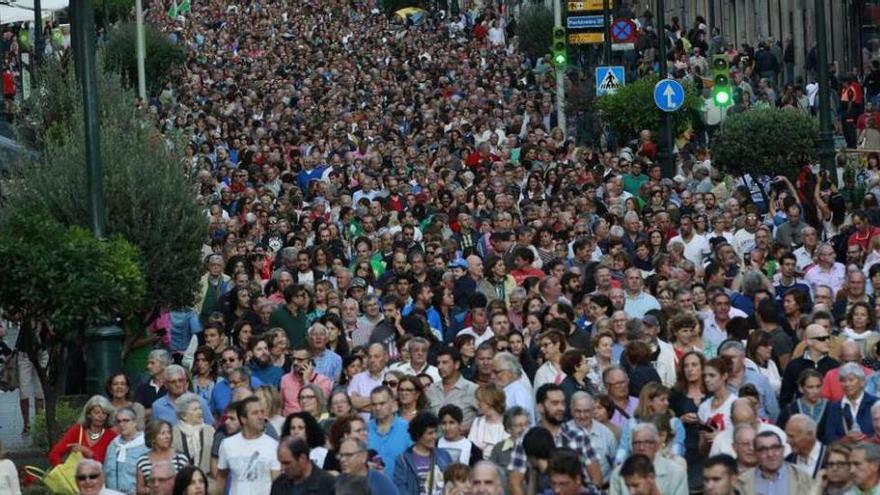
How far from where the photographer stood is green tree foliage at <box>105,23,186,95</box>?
55.6 m

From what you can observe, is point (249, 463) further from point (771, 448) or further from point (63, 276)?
point (63, 276)

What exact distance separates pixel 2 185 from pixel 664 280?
6.16m

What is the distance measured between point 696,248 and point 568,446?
37.1ft

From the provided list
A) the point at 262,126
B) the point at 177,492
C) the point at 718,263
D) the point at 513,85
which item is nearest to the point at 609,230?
the point at 718,263

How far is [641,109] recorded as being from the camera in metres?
38.5

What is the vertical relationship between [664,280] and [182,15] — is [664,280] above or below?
below

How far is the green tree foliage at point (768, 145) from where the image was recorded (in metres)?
31.7

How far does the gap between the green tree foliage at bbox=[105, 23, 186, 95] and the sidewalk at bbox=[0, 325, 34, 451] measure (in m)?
28.9

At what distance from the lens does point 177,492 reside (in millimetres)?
14578

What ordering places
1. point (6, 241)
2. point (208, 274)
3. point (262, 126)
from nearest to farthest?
1. point (6, 241)
2. point (208, 274)
3. point (262, 126)

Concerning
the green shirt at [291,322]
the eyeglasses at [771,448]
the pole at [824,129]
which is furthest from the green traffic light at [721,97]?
the eyeglasses at [771,448]

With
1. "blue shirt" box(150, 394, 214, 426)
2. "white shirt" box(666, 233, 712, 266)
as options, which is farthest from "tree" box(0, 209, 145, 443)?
"white shirt" box(666, 233, 712, 266)

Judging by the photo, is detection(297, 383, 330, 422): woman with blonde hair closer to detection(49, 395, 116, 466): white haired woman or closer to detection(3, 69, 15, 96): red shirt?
detection(49, 395, 116, 466): white haired woman

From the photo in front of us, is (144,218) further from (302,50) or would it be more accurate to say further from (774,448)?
(302,50)
